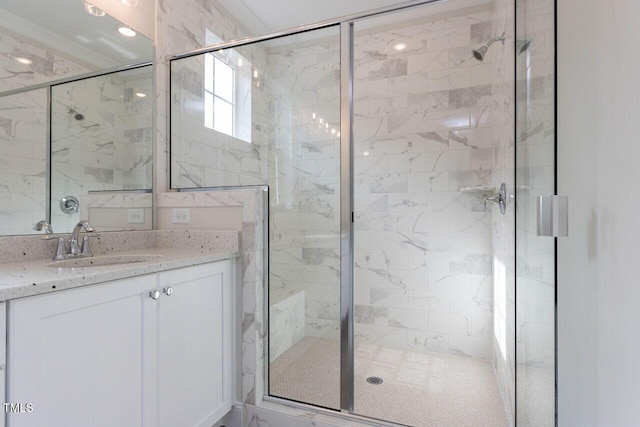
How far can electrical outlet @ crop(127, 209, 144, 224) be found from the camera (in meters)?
1.80

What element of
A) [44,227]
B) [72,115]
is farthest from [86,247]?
[72,115]

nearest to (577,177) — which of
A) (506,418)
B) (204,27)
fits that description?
(506,418)

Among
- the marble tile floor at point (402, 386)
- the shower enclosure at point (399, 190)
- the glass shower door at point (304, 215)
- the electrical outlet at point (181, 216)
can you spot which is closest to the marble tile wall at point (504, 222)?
the shower enclosure at point (399, 190)

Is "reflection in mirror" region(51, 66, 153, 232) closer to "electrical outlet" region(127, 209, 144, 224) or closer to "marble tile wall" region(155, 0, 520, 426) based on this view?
"electrical outlet" region(127, 209, 144, 224)

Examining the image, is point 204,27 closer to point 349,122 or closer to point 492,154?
point 349,122

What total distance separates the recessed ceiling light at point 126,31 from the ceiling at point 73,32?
0.8 inches

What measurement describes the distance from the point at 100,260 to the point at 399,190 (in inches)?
83.5

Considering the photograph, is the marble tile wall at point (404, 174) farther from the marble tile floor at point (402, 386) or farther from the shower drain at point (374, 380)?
the shower drain at point (374, 380)

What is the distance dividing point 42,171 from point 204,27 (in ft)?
5.19

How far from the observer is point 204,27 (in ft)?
7.66

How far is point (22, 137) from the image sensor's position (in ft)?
4.24

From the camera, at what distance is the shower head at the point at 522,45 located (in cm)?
109

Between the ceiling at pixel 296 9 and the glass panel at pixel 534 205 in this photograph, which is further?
the ceiling at pixel 296 9

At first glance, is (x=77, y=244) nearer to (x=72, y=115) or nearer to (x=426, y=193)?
(x=72, y=115)
